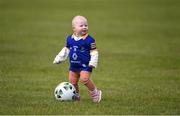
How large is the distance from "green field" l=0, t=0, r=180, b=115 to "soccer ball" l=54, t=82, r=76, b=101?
0.70 ft

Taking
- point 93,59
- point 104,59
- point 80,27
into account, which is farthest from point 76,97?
point 104,59

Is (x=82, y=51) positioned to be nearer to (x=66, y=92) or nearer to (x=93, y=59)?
(x=93, y=59)

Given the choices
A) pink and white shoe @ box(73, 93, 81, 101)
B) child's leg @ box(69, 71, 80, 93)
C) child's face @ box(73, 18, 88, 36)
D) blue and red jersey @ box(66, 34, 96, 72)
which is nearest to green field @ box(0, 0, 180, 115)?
pink and white shoe @ box(73, 93, 81, 101)

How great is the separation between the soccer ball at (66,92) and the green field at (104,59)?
0.21 meters

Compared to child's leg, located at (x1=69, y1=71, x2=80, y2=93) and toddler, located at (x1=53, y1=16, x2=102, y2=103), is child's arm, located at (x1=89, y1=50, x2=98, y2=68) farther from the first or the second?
child's leg, located at (x1=69, y1=71, x2=80, y2=93)

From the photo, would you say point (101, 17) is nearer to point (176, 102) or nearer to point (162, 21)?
point (162, 21)

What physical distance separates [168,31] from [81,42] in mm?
16403

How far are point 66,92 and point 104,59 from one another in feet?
24.8

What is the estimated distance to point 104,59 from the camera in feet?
71.2

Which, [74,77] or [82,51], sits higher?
[82,51]

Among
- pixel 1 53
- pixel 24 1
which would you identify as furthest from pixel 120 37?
pixel 24 1

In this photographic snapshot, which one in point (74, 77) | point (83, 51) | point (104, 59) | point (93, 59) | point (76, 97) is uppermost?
point (104, 59)

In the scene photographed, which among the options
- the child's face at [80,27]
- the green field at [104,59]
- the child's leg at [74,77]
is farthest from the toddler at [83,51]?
the green field at [104,59]

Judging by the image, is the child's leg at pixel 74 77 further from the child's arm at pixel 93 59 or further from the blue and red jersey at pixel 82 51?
the child's arm at pixel 93 59
